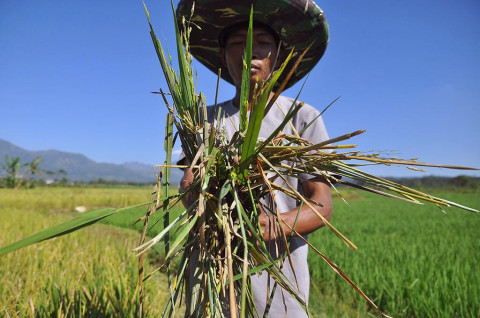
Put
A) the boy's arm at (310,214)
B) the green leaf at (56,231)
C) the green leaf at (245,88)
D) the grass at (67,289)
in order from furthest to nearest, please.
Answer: the grass at (67,289)
the boy's arm at (310,214)
the green leaf at (245,88)
the green leaf at (56,231)

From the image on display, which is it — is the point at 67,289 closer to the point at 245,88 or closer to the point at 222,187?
the point at 222,187

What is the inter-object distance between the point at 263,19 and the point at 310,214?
835mm

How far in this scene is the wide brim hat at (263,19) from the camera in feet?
3.89

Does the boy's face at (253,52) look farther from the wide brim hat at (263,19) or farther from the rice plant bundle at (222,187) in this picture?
the rice plant bundle at (222,187)

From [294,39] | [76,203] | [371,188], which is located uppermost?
[294,39]

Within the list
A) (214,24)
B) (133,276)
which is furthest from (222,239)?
(133,276)

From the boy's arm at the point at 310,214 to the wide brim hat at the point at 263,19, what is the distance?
53cm

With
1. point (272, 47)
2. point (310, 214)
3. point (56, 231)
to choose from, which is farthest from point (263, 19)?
point (56, 231)

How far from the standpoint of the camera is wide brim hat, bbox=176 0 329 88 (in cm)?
119

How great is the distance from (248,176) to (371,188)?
23 centimetres

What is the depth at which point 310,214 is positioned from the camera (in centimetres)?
82

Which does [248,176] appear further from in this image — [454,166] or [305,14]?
[305,14]

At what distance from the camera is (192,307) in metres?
0.57

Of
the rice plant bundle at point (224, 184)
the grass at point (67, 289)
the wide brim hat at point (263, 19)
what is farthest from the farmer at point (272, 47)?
the grass at point (67, 289)
